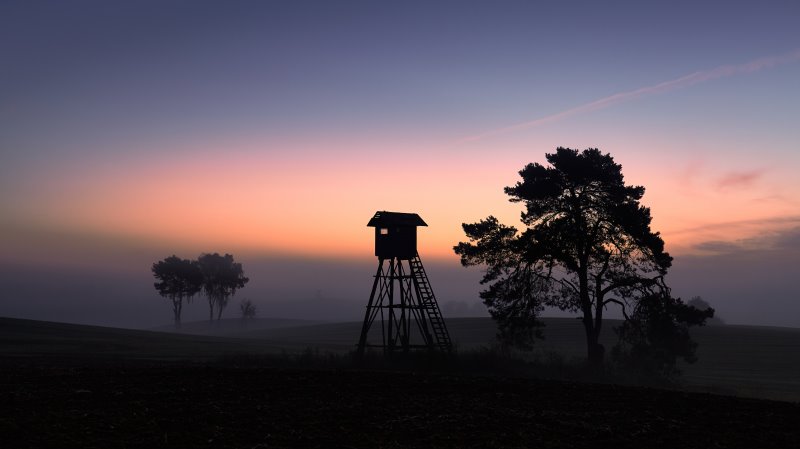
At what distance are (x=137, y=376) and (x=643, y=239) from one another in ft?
84.6

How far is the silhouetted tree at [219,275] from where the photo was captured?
404 feet

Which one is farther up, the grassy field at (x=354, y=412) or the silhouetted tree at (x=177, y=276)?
the silhouetted tree at (x=177, y=276)

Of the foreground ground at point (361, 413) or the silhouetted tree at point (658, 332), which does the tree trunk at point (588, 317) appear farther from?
the foreground ground at point (361, 413)

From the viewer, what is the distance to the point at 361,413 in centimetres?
1725

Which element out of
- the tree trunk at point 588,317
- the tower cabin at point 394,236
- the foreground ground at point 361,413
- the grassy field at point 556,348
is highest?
the tower cabin at point 394,236

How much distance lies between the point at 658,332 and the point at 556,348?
34513 millimetres

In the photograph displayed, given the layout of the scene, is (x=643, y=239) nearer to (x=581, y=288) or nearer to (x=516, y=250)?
(x=581, y=288)

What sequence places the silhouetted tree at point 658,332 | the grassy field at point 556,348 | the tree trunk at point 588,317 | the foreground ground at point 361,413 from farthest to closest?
1. the grassy field at point 556,348
2. the tree trunk at point 588,317
3. the silhouetted tree at point 658,332
4. the foreground ground at point 361,413

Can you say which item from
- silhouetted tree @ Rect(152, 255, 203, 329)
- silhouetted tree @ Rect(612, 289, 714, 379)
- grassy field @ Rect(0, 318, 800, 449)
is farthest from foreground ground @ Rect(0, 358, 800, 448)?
silhouetted tree @ Rect(152, 255, 203, 329)

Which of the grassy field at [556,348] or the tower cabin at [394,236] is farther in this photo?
the grassy field at [556,348]

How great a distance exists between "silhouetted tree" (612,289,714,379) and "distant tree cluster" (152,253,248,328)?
94.2 meters

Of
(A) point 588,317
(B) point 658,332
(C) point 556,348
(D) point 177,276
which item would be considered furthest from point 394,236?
(D) point 177,276

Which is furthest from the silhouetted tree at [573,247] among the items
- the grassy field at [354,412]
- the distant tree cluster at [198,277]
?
the distant tree cluster at [198,277]

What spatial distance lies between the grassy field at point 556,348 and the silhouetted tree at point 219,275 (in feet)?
121
